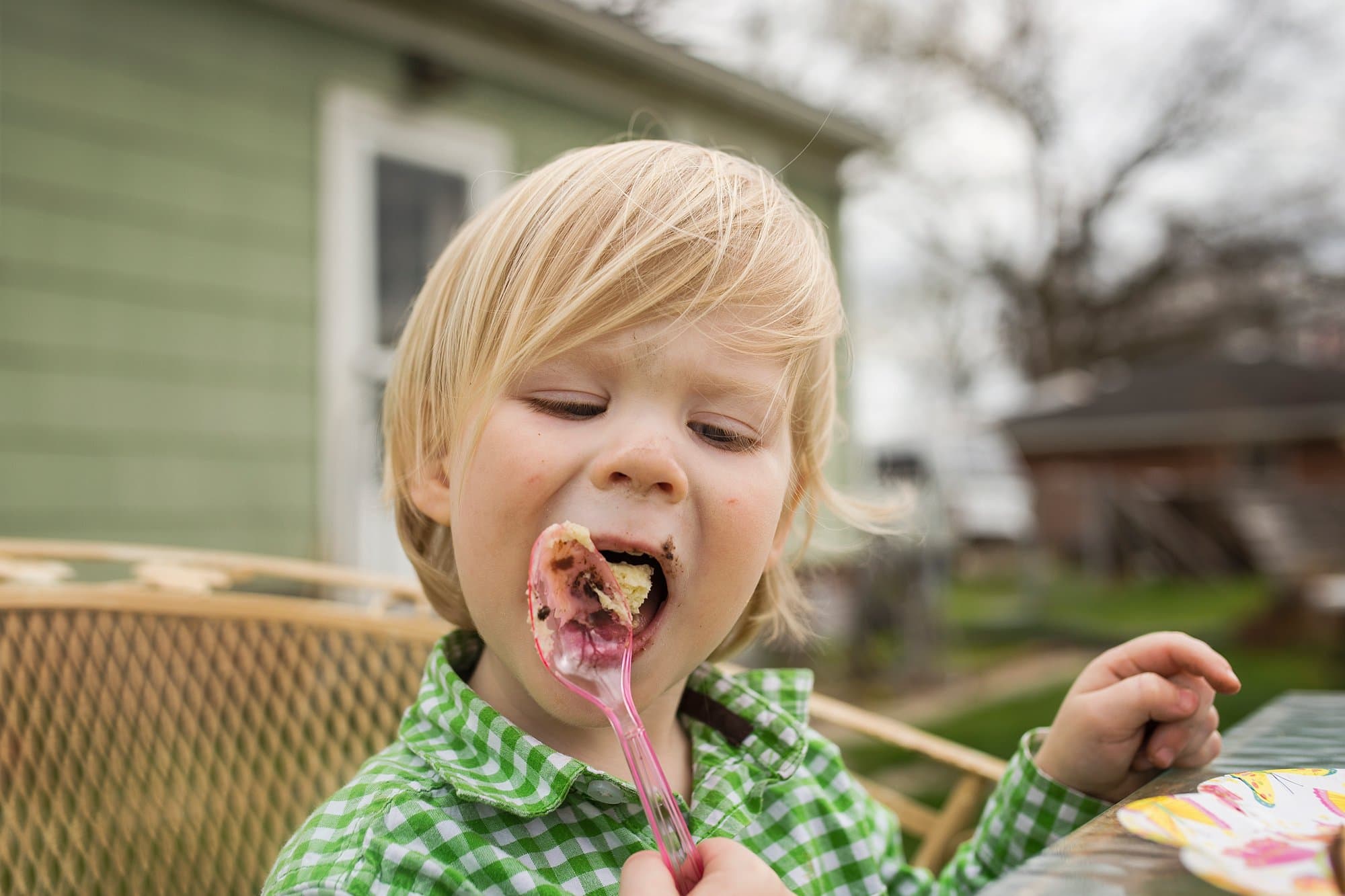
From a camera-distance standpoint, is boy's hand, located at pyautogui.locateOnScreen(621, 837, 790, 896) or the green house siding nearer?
boy's hand, located at pyautogui.locateOnScreen(621, 837, 790, 896)

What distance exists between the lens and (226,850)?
48.4 inches

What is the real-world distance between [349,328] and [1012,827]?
10.3 ft

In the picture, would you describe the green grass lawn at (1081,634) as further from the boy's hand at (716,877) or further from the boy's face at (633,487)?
the boy's hand at (716,877)

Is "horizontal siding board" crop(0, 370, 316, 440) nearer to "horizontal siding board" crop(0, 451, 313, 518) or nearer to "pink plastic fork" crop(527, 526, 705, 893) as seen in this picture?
"horizontal siding board" crop(0, 451, 313, 518)

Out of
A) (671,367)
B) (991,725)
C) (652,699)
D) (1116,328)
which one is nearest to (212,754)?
(652,699)

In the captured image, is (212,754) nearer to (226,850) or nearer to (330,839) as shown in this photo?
(226,850)

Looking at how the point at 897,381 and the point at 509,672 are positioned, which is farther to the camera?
the point at 897,381

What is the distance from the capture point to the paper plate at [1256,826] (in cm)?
56

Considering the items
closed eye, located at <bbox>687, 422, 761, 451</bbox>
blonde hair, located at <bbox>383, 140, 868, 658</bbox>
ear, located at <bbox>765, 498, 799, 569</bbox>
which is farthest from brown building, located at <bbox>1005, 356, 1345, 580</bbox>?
closed eye, located at <bbox>687, 422, 761, 451</bbox>

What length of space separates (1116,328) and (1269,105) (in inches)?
168

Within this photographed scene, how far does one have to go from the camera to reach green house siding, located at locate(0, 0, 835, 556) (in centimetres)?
311

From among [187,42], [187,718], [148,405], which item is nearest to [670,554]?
[187,718]

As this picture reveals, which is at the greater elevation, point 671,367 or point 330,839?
point 671,367

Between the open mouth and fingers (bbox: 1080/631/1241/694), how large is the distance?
0.47 meters
